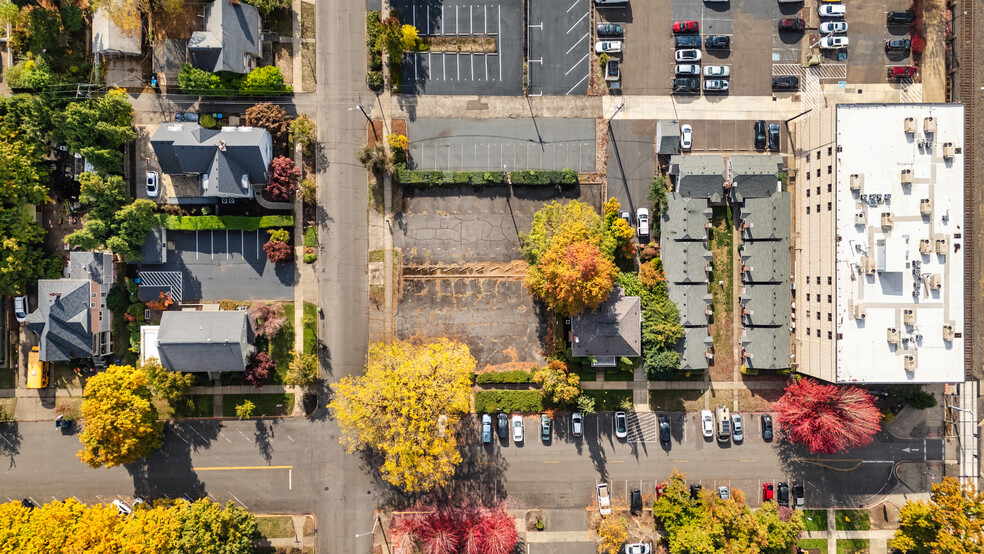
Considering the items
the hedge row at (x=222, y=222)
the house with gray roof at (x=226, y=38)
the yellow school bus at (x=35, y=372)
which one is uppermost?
the house with gray roof at (x=226, y=38)

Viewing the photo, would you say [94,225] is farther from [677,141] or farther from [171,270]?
[677,141]

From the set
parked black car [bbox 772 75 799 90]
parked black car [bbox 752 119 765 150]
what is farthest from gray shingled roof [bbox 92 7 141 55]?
parked black car [bbox 772 75 799 90]

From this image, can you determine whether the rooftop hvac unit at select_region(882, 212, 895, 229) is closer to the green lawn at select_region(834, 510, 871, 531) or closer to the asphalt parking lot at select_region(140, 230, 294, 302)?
the green lawn at select_region(834, 510, 871, 531)

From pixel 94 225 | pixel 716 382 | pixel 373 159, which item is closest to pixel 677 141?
pixel 716 382

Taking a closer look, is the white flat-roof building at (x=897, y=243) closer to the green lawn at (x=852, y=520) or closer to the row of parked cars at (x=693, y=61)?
the row of parked cars at (x=693, y=61)

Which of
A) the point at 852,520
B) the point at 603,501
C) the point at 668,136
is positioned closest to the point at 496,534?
the point at 603,501

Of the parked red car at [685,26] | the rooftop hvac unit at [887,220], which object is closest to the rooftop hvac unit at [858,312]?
the rooftop hvac unit at [887,220]
